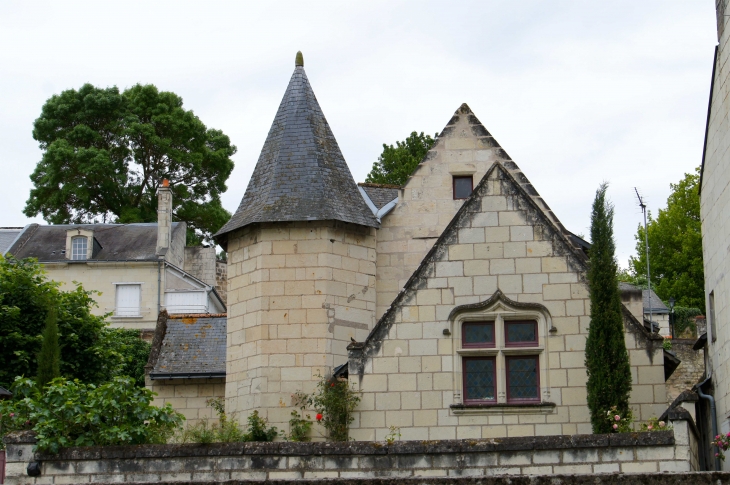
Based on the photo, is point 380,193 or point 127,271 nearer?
point 380,193

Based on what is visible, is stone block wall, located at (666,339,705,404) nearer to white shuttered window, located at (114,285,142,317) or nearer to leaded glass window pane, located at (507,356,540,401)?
leaded glass window pane, located at (507,356,540,401)

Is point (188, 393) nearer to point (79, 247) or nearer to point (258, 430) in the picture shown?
point (258, 430)

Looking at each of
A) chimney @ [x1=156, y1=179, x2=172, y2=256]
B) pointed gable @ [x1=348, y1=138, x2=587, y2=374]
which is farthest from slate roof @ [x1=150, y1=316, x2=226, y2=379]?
chimney @ [x1=156, y1=179, x2=172, y2=256]

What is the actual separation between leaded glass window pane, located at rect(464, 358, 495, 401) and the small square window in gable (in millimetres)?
4764

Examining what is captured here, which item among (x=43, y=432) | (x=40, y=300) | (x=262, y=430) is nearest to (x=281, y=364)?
(x=262, y=430)

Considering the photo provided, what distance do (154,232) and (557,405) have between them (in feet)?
110

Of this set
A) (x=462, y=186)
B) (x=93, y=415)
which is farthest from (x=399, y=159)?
(x=93, y=415)

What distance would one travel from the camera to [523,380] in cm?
1717

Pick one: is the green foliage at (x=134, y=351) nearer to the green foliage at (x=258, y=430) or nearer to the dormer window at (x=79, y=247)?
the dormer window at (x=79, y=247)

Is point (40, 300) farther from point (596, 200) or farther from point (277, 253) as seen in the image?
point (596, 200)

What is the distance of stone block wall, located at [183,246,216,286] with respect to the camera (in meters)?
51.0

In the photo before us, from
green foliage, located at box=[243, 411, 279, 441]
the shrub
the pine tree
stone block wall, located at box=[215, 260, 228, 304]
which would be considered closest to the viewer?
the shrub

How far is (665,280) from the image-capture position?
50812mm

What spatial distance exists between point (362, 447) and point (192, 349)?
35.2 ft
